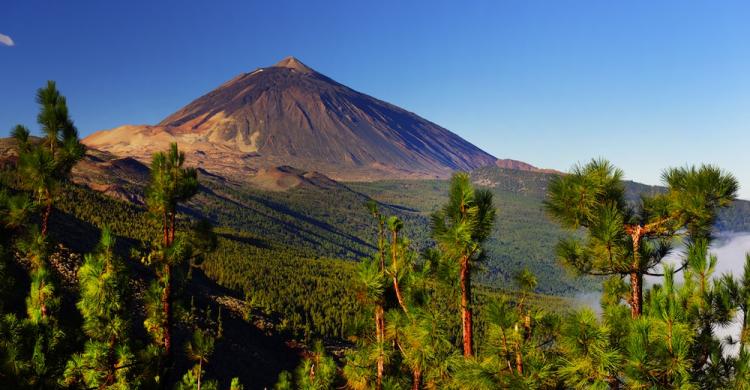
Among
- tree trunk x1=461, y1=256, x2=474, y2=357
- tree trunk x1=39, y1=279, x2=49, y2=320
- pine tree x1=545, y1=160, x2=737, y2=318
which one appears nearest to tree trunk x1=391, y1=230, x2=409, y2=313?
tree trunk x1=461, y1=256, x2=474, y2=357

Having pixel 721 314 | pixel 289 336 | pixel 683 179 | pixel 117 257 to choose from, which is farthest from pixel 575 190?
pixel 289 336

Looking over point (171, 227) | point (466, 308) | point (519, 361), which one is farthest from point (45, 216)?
point (519, 361)

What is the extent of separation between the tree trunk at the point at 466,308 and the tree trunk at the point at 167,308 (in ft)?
20.7

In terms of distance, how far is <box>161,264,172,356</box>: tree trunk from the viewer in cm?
998

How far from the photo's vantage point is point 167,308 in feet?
33.2

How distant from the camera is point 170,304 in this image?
10.2 metres

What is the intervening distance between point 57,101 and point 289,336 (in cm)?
8168

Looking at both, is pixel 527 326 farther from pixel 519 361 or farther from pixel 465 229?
pixel 465 229

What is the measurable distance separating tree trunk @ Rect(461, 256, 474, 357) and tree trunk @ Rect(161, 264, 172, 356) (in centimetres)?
632

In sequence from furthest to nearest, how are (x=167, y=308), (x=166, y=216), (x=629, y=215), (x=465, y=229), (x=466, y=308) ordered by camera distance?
(x=166, y=216), (x=167, y=308), (x=629, y=215), (x=466, y=308), (x=465, y=229)

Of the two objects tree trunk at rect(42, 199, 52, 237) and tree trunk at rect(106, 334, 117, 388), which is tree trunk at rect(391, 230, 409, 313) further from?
tree trunk at rect(42, 199, 52, 237)

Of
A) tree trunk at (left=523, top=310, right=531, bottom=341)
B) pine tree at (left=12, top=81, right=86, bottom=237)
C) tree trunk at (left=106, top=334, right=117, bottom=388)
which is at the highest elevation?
pine tree at (left=12, top=81, right=86, bottom=237)

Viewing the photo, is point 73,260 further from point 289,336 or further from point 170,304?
point 170,304

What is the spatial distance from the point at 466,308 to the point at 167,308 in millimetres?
6565
